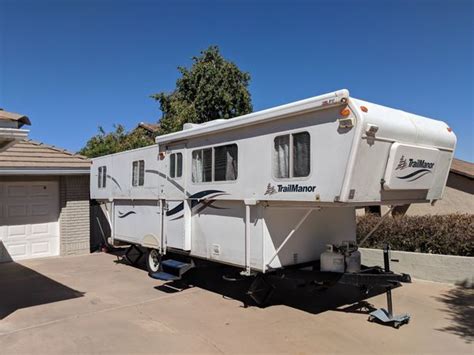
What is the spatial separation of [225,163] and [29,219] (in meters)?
7.40

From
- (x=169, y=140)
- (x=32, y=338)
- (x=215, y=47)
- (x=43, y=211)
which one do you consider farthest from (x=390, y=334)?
(x=215, y=47)

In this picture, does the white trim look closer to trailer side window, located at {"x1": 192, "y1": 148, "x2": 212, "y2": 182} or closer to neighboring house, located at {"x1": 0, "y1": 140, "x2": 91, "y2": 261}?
neighboring house, located at {"x1": 0, "y1": 140, "x2": 91, "y2": 261}

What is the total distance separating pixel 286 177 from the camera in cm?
588

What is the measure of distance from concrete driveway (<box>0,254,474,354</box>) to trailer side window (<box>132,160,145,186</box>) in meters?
2.25

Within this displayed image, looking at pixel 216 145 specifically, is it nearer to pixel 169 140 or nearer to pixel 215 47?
pixel 169 140

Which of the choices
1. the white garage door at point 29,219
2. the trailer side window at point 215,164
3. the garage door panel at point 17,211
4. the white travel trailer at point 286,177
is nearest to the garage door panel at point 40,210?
the white garage door at point 29,219

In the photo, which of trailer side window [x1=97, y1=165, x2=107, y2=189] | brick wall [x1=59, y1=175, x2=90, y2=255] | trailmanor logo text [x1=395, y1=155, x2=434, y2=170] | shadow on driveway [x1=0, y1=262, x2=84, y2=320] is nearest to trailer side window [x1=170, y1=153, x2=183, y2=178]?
shadow on driveway [x1=0, y1=262, x2=84, y2=320]

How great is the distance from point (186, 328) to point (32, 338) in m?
1.98

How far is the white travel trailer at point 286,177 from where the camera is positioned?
5227mm

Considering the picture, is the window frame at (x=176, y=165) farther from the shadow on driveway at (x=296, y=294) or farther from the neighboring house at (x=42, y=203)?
the neighboring house at (x=42, y=203)

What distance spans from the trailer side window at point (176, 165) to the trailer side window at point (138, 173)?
1.30 m

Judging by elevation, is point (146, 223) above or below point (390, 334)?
above

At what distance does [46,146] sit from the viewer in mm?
12172

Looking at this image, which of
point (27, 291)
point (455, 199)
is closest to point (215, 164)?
point (27, 291)
